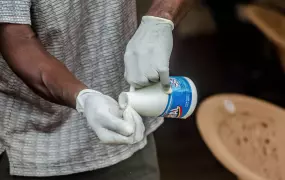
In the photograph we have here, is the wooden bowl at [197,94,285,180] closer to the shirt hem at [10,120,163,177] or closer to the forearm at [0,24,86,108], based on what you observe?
the shirt hem at [10,120,163,177]

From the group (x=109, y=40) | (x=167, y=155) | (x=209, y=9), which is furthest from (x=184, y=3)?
(x=209, y=9)

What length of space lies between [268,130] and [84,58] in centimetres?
84

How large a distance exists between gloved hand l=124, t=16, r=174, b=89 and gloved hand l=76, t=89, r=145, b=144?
0.19 feet

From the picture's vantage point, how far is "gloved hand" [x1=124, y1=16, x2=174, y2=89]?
2.63 ft

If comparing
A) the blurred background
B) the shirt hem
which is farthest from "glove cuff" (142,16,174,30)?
the blurred background

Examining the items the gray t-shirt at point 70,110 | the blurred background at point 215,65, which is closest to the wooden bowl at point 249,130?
the blurred background at point 215,65

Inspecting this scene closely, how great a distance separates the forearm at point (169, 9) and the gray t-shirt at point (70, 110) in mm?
62

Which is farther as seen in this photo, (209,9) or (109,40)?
(209,9)

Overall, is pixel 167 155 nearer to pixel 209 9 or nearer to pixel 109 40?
pixel 209 9

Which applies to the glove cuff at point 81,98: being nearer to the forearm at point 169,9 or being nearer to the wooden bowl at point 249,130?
the forearm at point 169,9

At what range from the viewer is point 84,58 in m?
0.98

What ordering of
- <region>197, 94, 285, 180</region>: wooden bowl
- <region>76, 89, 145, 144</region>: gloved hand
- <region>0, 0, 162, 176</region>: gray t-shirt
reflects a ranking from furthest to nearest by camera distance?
<region>197, 94, 285, 180</region>: wooden bowl, <region>0, 0, 162, 176</region>: gray t-shirt, <region>76, 89, 145, 144</region>: gloved hand

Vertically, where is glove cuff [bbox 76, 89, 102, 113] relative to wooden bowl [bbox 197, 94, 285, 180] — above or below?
above

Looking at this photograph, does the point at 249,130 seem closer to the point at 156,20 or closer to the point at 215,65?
the point at 156,20
